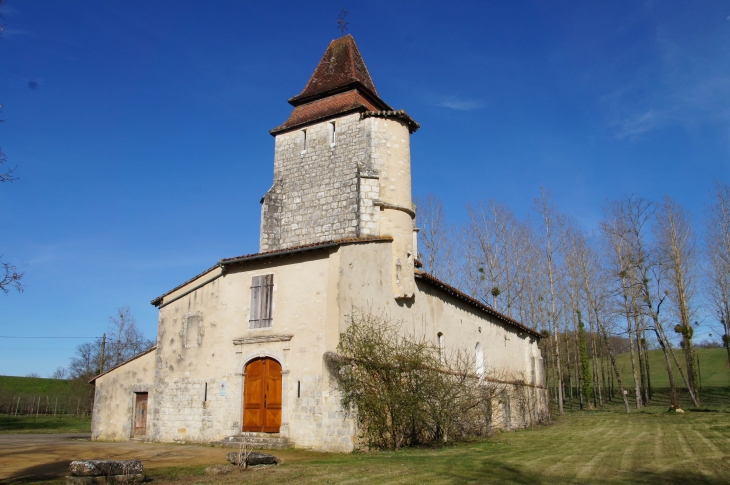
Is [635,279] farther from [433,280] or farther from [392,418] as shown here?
[392,418]

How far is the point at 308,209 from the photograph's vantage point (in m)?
19.6

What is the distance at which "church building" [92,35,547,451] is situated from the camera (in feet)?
50.1

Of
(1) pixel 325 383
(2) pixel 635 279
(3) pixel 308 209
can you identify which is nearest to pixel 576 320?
(2) pixel 635 279

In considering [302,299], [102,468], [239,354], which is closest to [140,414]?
[239,354]

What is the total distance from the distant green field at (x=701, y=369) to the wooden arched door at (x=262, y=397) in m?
50.4

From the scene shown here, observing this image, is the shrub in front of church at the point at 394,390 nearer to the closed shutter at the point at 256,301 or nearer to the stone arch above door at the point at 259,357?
the stone arch above door at the point at 259,357

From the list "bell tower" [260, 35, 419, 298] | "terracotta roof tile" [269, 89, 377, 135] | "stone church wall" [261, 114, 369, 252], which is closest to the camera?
"bell tower" [260, 35, 419, 298]

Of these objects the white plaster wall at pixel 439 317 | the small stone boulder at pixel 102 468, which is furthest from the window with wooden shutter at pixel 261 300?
the small stone boulder at pixel 102 468

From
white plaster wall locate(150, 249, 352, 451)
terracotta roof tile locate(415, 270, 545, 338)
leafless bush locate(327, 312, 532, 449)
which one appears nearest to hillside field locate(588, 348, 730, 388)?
terracotta roof tile locate(415, 270, 545, 338)

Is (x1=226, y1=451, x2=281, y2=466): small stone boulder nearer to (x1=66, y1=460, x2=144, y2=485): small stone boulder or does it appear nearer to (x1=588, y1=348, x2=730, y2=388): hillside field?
(x1=66, y1=460, x2=144, y2=485): small stone boulder

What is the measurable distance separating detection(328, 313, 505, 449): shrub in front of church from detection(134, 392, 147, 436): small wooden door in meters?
8.46

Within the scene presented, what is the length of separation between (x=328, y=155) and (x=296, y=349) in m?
7.70

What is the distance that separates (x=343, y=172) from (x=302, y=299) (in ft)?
18.0

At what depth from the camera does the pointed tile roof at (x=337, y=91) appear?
20.2 metres
